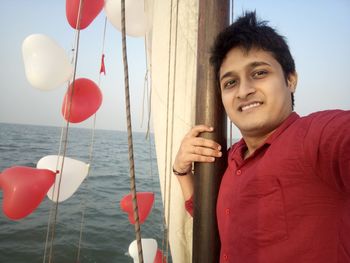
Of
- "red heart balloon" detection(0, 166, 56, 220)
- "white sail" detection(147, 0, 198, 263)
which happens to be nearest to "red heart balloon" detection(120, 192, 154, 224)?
"white sail" detection(147, 0, 198, 263)

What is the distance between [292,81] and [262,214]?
1.56ft

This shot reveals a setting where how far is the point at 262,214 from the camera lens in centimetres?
61

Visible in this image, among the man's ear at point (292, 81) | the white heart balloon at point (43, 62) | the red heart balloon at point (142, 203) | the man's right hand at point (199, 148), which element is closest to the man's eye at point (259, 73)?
the man's ear at point (292, 81)

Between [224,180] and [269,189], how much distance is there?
0.21m

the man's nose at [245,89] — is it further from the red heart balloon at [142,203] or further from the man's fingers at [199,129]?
the red heart balloon at [142,203]

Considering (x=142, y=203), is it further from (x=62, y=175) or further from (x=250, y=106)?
(x=250, y=106)

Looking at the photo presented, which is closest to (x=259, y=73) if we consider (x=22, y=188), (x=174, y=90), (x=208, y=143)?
(x=208, y=143)

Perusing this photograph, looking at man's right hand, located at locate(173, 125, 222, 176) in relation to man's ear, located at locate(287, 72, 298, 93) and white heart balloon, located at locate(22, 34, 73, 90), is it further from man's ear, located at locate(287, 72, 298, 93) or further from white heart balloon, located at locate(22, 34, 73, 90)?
white heart balloon, located at locate(22, 34, 73, 90)

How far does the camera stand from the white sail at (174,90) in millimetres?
1290

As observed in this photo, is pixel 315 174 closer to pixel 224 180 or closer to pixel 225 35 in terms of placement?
pixel 224 180

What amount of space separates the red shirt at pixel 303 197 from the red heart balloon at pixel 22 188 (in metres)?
1.06

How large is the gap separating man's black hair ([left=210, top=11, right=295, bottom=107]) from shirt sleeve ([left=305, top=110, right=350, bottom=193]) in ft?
0.96

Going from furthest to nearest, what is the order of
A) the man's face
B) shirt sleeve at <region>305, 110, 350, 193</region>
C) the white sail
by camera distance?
the white sail, the man's face, shirt sleeve at <region>305, 110, 350, 193</region>

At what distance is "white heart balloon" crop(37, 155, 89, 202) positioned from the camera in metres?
1.37
